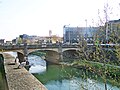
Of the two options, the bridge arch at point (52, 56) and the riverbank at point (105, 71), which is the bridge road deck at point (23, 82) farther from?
the bridge arch at point (52, 56)

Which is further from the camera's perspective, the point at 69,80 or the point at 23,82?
the point at 69,80

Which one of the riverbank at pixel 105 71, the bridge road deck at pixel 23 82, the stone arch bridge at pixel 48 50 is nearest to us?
the riverbank at pixel 105 71

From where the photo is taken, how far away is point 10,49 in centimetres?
3944

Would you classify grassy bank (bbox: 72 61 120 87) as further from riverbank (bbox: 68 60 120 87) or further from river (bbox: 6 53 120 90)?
river (bbox: 6 53 120 90)

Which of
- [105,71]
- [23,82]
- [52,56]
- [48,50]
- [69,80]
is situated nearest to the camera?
[105,71]

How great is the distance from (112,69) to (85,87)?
1357mm

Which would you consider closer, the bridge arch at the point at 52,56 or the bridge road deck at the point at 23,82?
the bridge road deck at the point at 23,82

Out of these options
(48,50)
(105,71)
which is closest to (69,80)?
(105,71)

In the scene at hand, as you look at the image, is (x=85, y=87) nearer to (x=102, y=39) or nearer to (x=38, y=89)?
(x=102, y=39)

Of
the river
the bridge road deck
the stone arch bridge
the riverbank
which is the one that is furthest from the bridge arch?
the riverbank

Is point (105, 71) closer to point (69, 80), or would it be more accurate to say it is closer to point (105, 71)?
point (105, 71)

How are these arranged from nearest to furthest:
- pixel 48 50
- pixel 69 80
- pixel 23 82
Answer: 1. pixel 23 82
2. pixel 69 80
3. pixel 48 50

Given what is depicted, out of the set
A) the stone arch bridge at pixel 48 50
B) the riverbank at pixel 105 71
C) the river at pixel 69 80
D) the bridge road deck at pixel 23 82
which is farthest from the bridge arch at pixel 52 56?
the riverbank at pixel 105 71

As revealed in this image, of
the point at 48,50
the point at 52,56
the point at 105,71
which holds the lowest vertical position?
the point at 52,56
